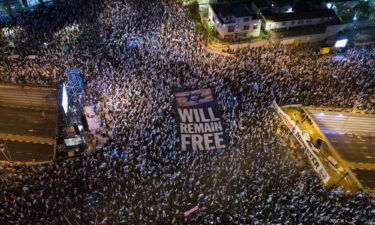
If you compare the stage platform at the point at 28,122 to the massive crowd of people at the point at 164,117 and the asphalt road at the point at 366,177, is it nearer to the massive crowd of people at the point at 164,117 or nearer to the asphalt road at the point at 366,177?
the massive crowd of people at the point at 164,117

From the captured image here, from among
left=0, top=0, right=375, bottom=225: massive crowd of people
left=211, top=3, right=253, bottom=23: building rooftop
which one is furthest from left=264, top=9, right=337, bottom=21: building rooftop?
left=0, top=0, right=375, bottom=225: massive crowd of people

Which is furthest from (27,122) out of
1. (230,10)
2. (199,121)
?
(230,10)

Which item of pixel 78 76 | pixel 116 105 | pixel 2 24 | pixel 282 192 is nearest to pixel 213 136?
pixel 282 192

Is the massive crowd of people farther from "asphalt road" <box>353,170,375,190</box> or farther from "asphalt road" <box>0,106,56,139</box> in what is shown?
"asphalt road" <box>0,106,56,139</box>

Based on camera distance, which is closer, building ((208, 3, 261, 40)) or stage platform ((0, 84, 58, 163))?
stage platform ((0, 84, 58, 163))

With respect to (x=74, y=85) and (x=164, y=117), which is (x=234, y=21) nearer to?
(x=164, y=117)
